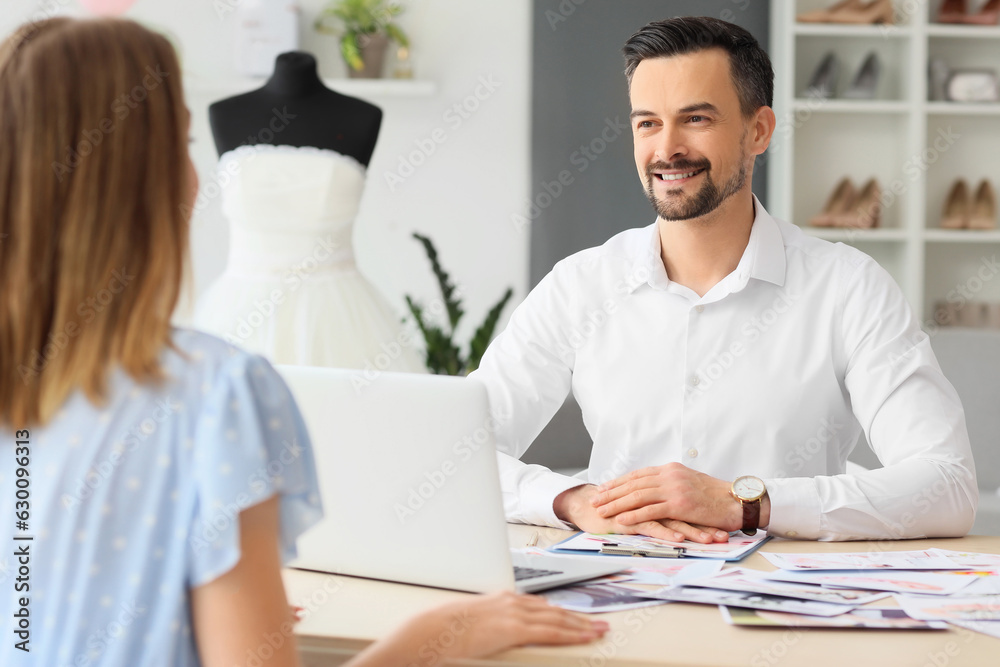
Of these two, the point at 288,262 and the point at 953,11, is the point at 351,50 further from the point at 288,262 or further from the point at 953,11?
the point at 953,11

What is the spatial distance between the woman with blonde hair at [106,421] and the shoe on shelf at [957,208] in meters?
3.66

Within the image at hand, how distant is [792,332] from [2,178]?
4.22ft

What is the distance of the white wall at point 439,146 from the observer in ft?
13.1

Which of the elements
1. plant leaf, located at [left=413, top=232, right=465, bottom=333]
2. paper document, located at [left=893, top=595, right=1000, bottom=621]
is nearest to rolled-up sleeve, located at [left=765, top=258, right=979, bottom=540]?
paper document, located at [left=893, top=595, right=1000, bottom=621]

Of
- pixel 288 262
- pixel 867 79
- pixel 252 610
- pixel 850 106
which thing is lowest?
pixel 252 610

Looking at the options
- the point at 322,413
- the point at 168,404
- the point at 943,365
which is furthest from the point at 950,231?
the point at 168,404

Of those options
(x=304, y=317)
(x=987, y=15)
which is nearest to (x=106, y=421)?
(x=304, y=317)

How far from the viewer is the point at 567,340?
5.79ft

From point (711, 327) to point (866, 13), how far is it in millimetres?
2535

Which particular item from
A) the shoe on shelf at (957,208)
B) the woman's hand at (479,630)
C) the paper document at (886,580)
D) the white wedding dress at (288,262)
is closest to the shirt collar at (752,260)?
the paper document at (886,580)

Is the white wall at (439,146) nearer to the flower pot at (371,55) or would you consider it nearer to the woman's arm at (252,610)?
the flower pot at (371,55)

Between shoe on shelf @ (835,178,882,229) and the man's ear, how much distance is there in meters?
2.08

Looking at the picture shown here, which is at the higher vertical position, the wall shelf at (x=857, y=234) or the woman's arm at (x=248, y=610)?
the wall shelf at (x=857, y=234)

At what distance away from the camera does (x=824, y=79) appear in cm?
372
